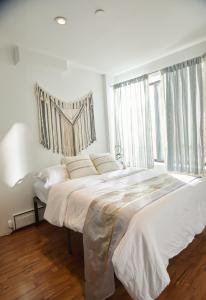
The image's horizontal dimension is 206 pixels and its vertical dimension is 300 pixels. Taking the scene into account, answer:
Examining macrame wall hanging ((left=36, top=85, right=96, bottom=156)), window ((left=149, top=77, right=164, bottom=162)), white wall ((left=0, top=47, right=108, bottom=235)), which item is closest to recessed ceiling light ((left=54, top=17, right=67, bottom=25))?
white wall ((left=0, top=47, right=108, bottom=235))

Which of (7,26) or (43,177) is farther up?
(7,26)

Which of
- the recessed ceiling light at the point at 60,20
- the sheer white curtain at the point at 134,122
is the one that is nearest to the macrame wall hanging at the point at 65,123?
the sheer white curtain at the point at 134,122

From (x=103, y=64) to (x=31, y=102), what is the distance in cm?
147

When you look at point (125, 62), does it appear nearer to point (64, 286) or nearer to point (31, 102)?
point (31, 102)

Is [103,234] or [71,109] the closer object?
[103,234]

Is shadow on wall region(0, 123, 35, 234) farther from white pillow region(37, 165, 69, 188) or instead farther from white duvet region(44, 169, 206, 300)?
white duvet region(44, 169, 206, 300)

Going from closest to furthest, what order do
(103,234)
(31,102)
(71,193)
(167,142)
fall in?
(103,234) < (71,193) < (31,102) < (167,142)

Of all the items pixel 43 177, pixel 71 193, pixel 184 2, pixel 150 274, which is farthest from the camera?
pixel 43 177

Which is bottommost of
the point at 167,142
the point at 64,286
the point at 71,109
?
the point at 64,286

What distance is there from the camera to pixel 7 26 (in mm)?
2285

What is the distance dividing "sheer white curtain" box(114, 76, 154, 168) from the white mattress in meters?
1.84

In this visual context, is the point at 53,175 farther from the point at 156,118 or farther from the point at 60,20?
the point at 156,118

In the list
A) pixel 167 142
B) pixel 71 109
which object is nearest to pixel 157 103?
pixel 167 142

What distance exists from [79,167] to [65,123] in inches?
36.8
